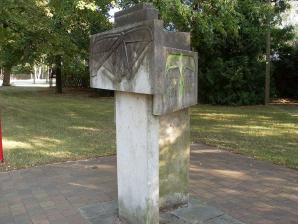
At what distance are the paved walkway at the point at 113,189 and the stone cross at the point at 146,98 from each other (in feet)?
2.51

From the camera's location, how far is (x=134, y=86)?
3.63 meters

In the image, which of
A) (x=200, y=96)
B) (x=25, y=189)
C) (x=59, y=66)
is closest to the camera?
(x=25, y=189)

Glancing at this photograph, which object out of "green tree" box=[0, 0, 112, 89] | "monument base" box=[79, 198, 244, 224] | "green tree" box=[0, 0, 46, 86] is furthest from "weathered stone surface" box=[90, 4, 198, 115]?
"green tree" box=[0, 0, 46, 86]

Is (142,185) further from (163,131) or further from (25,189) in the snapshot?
(25,189)

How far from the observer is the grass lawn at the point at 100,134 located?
24.6 ft

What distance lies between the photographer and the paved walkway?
446 cm

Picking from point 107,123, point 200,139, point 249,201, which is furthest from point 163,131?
point 107,123

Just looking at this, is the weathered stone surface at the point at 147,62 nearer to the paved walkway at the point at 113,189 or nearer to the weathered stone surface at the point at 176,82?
the weathered stone surface at the point at 176,82

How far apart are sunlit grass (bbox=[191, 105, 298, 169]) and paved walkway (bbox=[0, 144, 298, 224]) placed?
88 cm

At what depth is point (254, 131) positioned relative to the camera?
10352mm

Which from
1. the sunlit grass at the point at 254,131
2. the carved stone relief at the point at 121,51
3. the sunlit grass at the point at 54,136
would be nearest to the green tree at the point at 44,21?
the sunlit grass at the point at 54,136

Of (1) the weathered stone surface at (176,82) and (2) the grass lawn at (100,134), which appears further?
(2) the grass lawn at (100,134)

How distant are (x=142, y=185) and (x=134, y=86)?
3.19 feet

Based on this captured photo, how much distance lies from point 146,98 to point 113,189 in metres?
2.09
